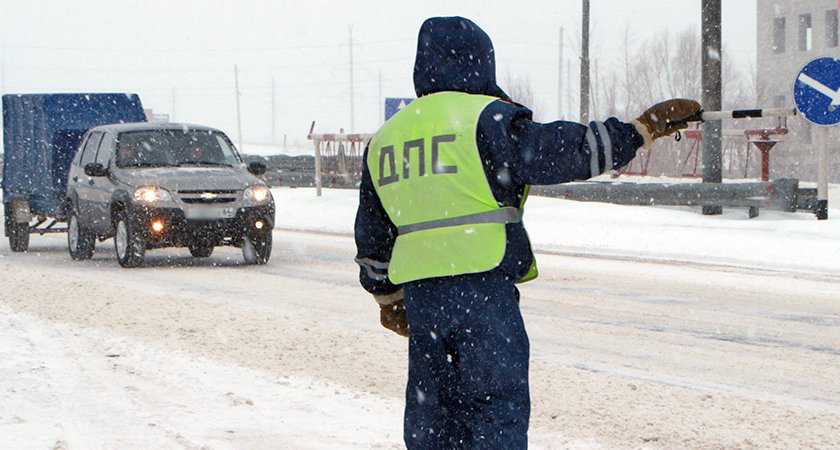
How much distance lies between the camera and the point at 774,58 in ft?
195

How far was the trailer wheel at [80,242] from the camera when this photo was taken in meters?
15.6

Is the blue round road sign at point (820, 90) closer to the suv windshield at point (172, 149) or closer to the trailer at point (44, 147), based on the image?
the suv windshield at point (172, 149)

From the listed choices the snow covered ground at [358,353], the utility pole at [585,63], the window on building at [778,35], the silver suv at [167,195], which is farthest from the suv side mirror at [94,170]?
the window on building at [778,35]

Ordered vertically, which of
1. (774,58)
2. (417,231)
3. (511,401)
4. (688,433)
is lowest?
(688,433)

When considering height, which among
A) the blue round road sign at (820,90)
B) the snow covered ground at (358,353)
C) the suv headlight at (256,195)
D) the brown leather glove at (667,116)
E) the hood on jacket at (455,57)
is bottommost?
the snow covered ground at (358,353)

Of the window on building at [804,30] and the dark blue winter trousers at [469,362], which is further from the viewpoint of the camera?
the window on building at [804,30]

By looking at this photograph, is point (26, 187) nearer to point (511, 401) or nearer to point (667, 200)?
point (667, 200)

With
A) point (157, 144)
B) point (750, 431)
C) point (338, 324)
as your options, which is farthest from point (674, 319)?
point (157, 144)

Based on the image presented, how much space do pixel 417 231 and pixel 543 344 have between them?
519 cm

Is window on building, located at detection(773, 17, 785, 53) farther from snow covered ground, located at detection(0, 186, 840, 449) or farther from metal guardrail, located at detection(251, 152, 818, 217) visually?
snow covered ground, located at detection(0, 186, 840, 449)

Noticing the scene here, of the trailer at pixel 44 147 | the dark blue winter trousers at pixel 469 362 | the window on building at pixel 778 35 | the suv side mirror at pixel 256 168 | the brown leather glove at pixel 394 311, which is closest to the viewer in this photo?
the dark blue winter trousers at pixel 469 362

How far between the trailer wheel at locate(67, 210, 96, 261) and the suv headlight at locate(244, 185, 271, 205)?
2.55 metres

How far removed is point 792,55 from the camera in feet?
190

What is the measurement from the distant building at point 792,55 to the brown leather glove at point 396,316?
1922 inches
